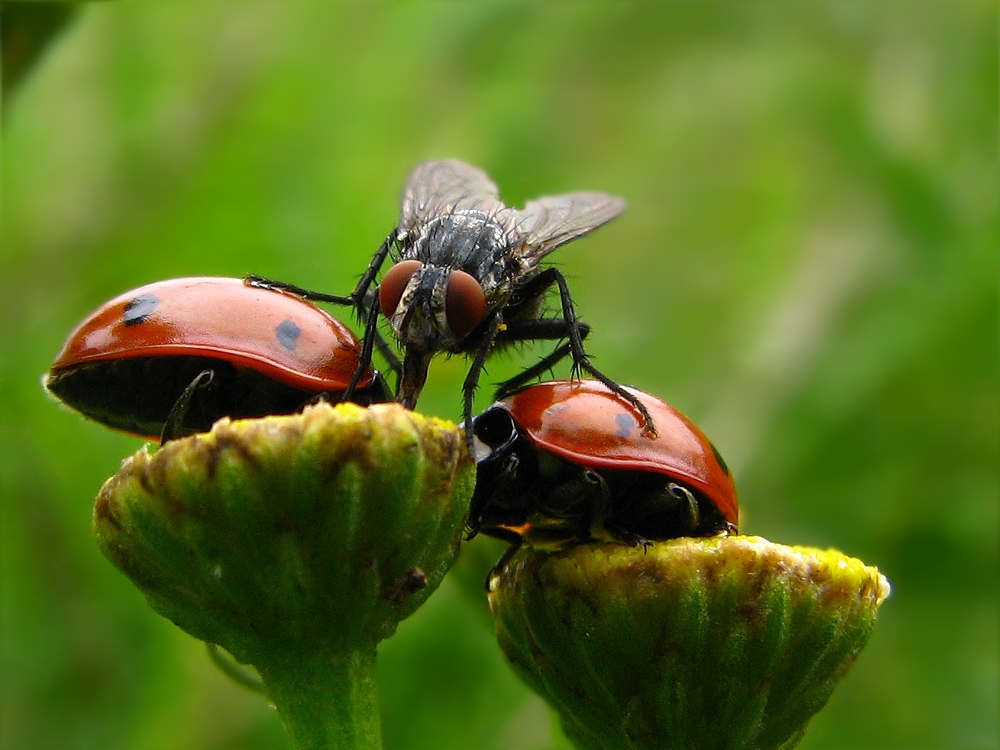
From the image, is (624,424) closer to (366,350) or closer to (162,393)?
(366,350)

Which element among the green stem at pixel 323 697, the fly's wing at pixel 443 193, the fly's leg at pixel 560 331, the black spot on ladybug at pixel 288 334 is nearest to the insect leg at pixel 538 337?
the fly's leg at pixel 560 331

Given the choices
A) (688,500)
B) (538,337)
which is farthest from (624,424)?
(538,337)

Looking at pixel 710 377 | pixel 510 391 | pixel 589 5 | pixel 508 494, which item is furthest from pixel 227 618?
pixel 589 5

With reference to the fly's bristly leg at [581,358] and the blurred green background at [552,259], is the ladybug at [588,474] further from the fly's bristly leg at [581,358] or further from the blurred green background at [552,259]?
the blurred green background at [552,259]

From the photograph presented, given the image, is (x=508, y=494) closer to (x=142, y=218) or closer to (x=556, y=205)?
(x=556, y=205)

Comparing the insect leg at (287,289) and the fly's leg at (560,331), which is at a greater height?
the insect leg at (287,289)

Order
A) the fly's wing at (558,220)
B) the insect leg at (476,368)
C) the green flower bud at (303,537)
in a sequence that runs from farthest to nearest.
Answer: the fly's wing at (558,220) < the insect leg at (476,368) < the green flower bud at (303,537)

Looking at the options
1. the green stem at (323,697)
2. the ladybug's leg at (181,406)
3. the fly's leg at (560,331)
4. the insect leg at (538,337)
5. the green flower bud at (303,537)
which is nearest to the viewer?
the green flower bud at (303,537)
